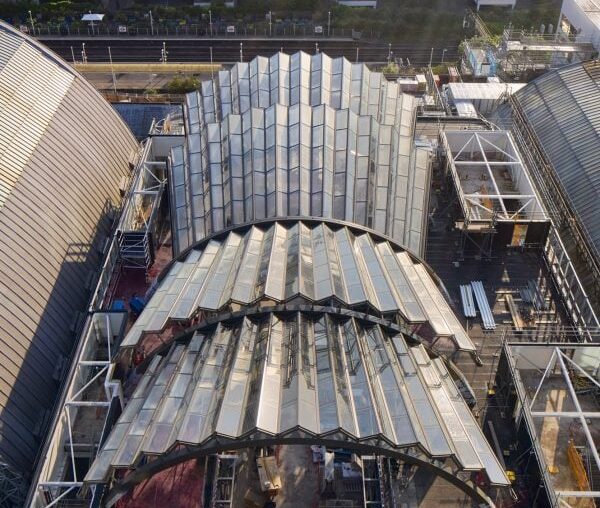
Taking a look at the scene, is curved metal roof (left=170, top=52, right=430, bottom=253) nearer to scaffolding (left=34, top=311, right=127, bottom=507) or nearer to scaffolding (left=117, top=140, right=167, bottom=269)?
scaffolding (left=117, top=140, right=167, bottom=269)

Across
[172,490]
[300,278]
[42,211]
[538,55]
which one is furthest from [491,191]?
[538,55]

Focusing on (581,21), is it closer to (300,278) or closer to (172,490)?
(300,278)

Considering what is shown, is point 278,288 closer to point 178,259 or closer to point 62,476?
point 178,259

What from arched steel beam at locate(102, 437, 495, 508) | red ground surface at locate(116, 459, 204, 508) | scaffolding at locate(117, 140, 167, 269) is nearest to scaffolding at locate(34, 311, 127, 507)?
red ground surface at locate(116, 459, 204, 508)

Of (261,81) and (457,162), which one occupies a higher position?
(261,81)

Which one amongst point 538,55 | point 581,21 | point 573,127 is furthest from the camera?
point 581,21

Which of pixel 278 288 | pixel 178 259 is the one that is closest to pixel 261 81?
pixel 178 259
